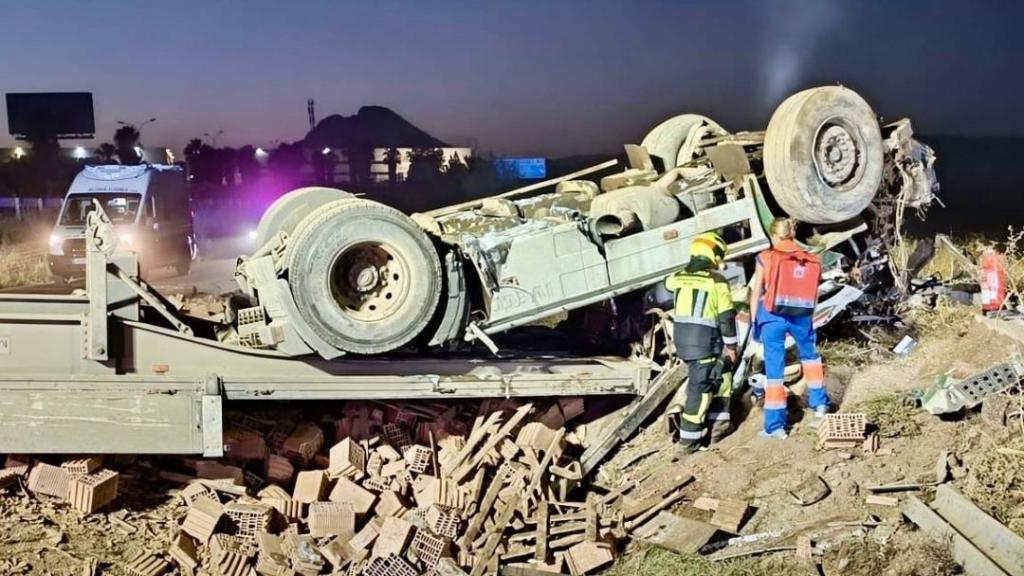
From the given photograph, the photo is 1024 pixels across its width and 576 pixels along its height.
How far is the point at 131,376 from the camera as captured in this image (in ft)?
18.3

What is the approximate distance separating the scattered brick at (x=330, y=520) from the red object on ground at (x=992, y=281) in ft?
15.7

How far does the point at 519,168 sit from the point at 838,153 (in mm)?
15802

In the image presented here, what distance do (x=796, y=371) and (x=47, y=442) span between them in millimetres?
4740

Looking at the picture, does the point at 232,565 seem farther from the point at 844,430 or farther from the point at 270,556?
the point at 844,430

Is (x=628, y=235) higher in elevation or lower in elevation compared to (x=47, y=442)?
higher

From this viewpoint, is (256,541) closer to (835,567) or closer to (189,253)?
(835,567)

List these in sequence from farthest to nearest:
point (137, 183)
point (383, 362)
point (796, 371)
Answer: point (137, 183), point (796, 371), point (383, 362)

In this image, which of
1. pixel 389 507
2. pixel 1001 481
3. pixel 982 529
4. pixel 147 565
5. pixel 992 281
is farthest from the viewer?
pixel 992 281

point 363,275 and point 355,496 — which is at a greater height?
point 363,275

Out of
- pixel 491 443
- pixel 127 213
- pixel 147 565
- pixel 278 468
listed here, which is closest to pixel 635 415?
pixel 491 443

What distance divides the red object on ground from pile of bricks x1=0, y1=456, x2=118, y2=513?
239 inches

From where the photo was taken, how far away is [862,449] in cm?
562

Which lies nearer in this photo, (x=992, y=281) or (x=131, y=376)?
(x=131, y=376)

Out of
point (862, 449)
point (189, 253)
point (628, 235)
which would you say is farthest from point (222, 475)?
point (189, 253)
